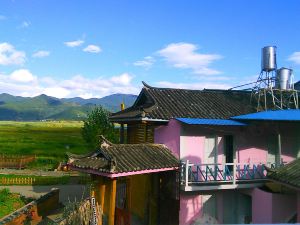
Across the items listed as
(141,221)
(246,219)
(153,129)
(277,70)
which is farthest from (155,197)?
(277,70)

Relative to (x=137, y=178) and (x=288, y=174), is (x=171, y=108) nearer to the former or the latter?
(x=137, y=178)

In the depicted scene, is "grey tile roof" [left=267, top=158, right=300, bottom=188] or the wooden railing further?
the wooden railing

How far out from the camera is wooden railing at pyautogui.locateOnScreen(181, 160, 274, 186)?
1456 cm

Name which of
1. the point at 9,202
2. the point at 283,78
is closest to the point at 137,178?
the point at 9,202

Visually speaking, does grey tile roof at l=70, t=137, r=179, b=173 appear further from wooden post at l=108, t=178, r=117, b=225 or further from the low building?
wooden post at l=108, t=178, r=117, b=225

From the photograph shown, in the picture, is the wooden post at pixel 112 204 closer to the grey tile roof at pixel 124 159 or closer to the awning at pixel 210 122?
the grey tile roof at pixel 124 159

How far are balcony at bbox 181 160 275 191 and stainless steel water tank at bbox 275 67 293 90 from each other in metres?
4.26

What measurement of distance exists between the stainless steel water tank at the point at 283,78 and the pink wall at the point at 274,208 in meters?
5.86

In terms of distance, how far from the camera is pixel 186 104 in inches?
686

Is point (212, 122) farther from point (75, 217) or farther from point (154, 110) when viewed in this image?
point (75, 217)

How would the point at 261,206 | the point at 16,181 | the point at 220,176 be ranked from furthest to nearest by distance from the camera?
the point at 16,181 → the point at 220,176 → the point at 261,206

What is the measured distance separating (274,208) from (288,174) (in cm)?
170

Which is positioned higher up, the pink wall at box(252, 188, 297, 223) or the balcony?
the balcony

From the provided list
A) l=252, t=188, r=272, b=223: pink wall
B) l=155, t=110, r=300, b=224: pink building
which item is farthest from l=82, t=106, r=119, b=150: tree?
l=252, t=188, r=272, b=223: pink wall
